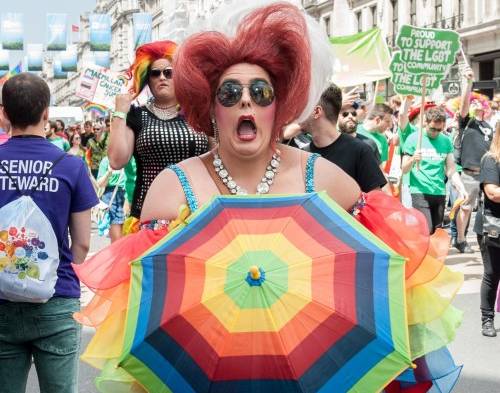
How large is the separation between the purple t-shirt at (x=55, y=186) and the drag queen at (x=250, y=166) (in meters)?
0.80

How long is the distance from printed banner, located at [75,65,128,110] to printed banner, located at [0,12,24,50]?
120ft

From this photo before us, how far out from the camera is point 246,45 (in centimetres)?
259

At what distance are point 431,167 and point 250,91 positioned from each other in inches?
282

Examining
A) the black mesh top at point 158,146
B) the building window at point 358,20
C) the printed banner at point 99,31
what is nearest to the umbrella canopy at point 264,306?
the black mesh top at point 158,146

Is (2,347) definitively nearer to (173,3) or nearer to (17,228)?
(17,228)

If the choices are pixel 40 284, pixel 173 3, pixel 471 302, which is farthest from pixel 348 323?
pixel 173 3

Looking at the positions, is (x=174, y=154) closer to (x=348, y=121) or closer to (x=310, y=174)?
(x=310, y=174)

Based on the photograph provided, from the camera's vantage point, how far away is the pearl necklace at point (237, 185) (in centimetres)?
264

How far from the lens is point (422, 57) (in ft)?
35.4

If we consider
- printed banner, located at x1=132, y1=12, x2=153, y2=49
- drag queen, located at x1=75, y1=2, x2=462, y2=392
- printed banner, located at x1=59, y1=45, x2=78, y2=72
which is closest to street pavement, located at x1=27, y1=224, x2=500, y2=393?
drag queen, located at x1=75, y1=2, x2=462, y2=392

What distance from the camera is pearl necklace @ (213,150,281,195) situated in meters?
2.64

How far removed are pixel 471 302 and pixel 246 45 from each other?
5.99 metres

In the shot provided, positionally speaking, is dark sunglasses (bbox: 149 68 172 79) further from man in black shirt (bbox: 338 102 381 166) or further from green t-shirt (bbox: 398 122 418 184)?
green t-shirt (bbox: 398 122 418 184)

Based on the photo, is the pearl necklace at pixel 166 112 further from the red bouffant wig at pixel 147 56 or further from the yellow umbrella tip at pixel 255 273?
the yellow umbrella tip at pixel 255 273
